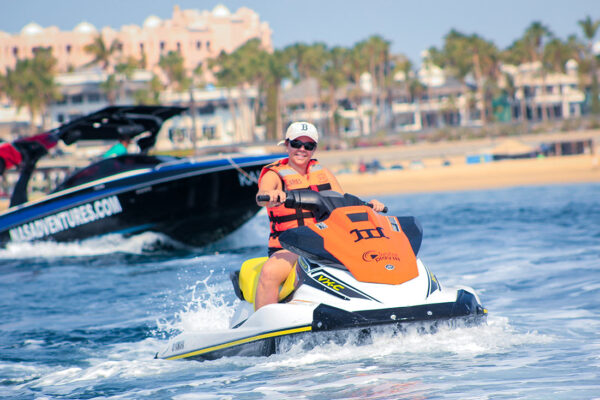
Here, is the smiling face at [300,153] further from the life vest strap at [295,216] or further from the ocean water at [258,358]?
the ocean water at [258,358]

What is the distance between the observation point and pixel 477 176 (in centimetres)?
4044

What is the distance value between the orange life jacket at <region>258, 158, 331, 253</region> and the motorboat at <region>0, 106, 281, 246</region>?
6584 mm

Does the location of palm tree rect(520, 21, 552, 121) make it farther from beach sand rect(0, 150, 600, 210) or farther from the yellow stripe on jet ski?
the yellow stripe on jet ski

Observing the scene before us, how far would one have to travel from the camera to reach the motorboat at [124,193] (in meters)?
12.0

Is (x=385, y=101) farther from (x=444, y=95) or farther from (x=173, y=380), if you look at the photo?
(x=173, y=380)

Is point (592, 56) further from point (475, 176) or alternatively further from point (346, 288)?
point (346, 288)

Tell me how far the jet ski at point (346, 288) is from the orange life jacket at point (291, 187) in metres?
0.20

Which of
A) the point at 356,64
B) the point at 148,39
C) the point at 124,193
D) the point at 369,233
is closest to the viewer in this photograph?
the point at 369,233

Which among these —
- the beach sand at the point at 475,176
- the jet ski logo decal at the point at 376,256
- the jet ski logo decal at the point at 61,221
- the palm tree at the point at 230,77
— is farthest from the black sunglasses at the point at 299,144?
the palm tree at the point at 230,77

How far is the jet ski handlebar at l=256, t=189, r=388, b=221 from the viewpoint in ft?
16.3

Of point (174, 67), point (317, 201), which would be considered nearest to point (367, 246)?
point (317, 201)

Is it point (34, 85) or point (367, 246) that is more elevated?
point (34, 85)

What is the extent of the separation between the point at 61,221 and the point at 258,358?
7995 mm

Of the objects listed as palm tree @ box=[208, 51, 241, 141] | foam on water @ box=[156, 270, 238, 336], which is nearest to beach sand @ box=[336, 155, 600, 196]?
foam on water @ box=[156, 270, 238, 336]
